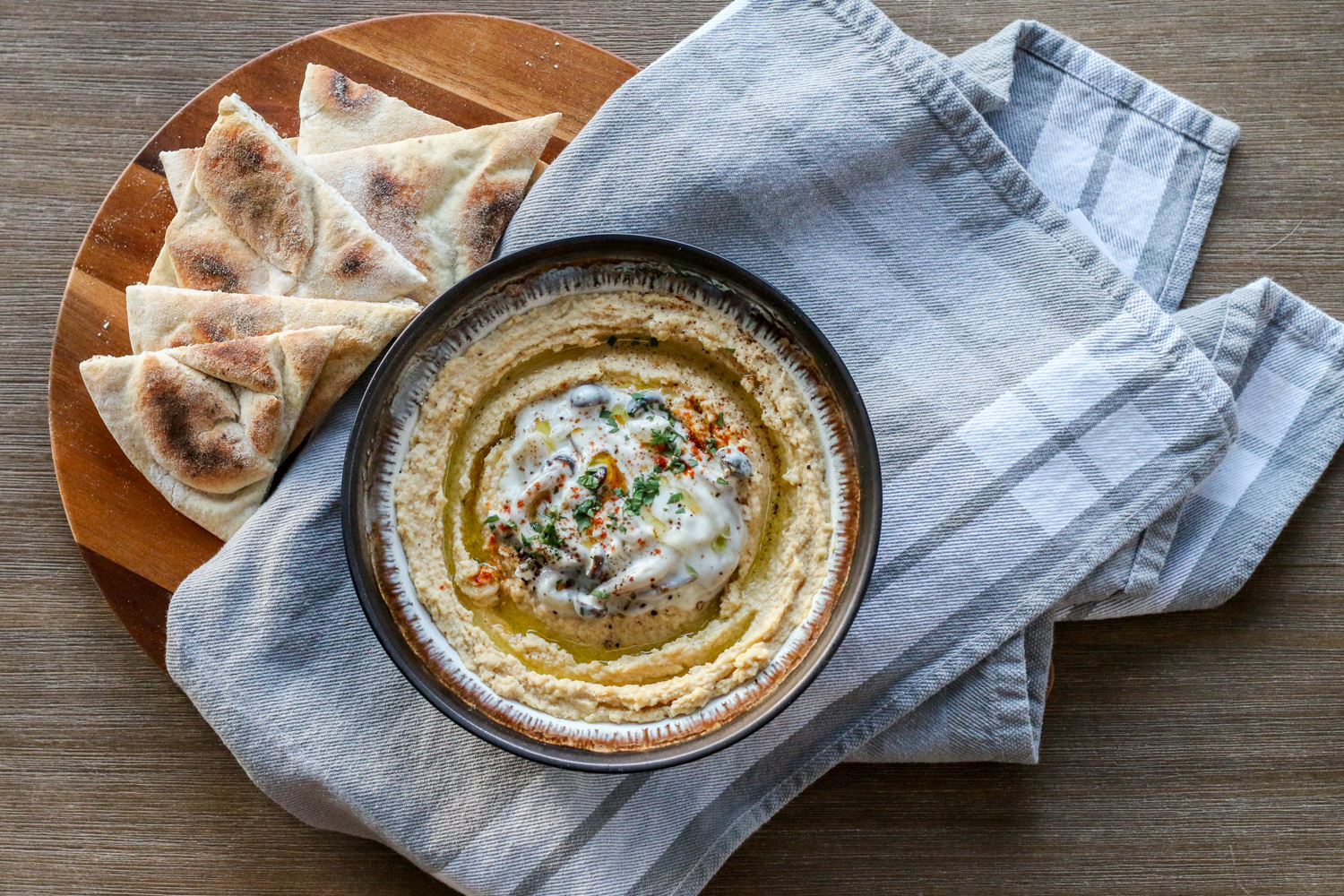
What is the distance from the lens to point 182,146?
2.96 m

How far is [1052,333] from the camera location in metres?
2.93

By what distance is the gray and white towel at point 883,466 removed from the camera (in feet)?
9.07

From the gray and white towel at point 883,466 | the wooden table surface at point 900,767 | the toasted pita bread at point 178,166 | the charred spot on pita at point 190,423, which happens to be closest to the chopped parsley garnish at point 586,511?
the gray and white towel at point 883,466

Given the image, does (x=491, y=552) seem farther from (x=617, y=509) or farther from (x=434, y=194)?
(x=434, y=194)

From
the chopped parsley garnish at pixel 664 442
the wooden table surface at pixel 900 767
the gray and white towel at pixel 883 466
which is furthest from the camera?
the wooden table surface at pixel 900 767

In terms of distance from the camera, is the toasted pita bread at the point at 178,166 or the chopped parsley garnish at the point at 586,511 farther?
the toasted pita bread at the point at 178,166

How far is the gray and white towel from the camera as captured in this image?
276cm

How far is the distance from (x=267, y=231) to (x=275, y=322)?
10.8 inches

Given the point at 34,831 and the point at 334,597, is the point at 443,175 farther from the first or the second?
the point at 34,831

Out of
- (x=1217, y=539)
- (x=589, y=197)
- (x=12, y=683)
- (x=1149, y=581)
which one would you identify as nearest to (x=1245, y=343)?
(x=1217, y=539)

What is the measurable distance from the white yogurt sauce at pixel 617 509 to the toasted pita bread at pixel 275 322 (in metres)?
0.50

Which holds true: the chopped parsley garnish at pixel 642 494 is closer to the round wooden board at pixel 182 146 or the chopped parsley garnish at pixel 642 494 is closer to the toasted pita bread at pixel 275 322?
the toasted pita bread at pixel 275 322

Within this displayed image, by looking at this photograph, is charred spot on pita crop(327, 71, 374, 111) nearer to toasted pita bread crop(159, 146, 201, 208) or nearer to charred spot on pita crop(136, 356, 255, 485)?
toasted pita bread crop(159, 146, 201, 208)

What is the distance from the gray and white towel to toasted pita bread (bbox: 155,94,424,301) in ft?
1.32
